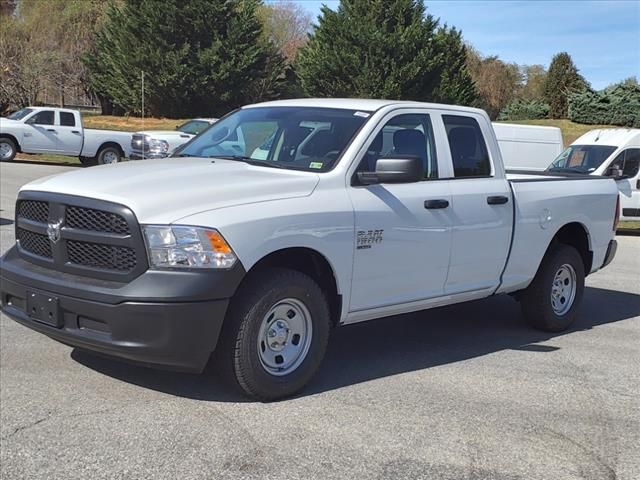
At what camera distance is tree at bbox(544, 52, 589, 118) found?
4828 cm

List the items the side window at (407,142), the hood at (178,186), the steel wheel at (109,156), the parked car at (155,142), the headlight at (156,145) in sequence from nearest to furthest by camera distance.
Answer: the hood at (178,186) < the side window at (407,142) < the headlight at (156,145) < the parked car at (155,142) < the steel wheel at (109,156)

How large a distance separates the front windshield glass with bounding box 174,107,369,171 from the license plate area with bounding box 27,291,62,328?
1725 millimetres

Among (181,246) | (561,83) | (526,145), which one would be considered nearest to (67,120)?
(526,145)

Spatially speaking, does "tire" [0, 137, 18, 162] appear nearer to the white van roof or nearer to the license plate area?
the white van roof

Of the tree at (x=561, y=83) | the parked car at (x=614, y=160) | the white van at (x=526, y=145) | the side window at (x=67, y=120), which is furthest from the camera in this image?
the tree at (x=561, y=83)

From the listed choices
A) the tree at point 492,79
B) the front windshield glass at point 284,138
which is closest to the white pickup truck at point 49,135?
the front windshield glass at point 284,138

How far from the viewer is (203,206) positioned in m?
4.45

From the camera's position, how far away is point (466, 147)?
629 centimetres

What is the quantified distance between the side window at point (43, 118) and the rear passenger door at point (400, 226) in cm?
2127

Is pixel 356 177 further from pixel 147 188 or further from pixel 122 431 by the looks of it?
pixel 122 431

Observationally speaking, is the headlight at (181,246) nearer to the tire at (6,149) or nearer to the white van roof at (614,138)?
the white van roof at (614,138)

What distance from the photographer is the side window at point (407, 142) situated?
17.9 ft

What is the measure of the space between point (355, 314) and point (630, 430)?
1.89 m

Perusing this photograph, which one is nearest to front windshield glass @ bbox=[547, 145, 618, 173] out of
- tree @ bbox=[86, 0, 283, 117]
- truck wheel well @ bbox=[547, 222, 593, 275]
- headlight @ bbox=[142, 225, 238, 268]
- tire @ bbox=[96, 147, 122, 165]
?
truck wheel well @ bbox=[547, 222, 593, 275]
